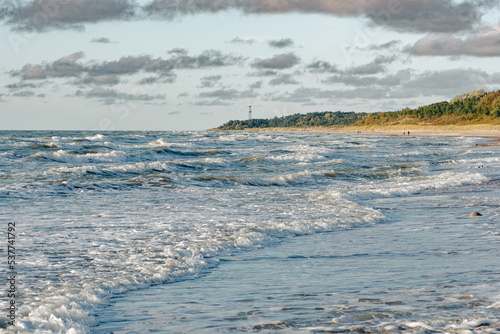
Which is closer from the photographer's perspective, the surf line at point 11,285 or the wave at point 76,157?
the surf line at point 11,285

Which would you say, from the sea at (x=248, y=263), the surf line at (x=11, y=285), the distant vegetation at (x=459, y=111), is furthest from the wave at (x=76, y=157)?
the distant vegetation at (x=459, y=111)

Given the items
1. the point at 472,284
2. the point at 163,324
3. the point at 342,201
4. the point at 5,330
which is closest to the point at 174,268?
the point at 163,324

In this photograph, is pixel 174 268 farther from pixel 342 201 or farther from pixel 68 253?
pixel 342 201

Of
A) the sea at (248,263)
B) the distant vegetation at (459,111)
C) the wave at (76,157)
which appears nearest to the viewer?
the sea at (248,263)

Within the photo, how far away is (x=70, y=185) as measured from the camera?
62.3 ft

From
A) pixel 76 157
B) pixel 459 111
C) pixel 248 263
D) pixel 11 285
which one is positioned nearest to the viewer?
pixel 11 285

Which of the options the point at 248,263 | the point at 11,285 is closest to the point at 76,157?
the point at 248,263

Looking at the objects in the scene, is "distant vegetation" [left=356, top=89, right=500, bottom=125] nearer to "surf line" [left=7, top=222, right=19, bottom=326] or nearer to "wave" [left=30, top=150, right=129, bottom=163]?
"wave" [left=30, top=150, right=129, bottom=163]

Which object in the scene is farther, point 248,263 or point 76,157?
point 76,157

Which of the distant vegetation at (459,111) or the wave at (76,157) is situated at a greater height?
the distant vegetation at (459,111)

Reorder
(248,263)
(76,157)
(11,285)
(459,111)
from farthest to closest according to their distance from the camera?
(459,111) → (76,157) → (248,263) → (11,285)

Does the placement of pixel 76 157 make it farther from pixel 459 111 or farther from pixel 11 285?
pixel 459 111

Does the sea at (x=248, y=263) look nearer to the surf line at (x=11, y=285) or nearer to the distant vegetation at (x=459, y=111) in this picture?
the surf line at (x=11, y=285)

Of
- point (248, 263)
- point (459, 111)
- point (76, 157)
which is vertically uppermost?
point (459, 111)
